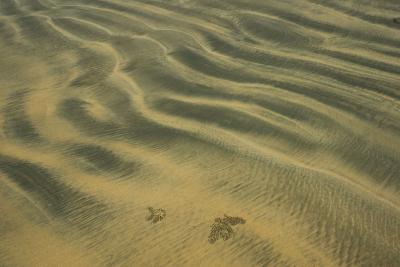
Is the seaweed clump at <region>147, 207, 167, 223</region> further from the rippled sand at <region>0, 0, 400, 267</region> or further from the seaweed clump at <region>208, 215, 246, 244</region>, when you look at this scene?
the seaweed clump at <region>208, 215, 246, 244</region>

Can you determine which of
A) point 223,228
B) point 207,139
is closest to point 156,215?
point 223,228

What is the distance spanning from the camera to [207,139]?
2.28 metres

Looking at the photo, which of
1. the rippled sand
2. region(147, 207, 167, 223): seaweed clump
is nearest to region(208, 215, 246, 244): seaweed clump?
the rippled sand

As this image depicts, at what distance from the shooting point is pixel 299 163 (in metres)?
2.06

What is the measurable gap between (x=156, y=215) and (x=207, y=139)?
0.57 meters

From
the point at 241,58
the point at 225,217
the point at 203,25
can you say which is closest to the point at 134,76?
the point at 241,58

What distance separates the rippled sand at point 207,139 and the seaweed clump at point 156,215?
12 mm

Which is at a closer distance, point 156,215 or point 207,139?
point 156,215

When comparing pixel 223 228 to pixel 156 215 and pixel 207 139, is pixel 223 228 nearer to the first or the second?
pixel 156 215

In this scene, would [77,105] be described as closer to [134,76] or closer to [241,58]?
[134,76]

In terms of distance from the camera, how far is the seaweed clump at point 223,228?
5.59ft

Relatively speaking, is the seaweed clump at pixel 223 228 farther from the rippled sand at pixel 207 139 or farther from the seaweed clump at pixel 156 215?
the seaweed clump at pixel 156 215

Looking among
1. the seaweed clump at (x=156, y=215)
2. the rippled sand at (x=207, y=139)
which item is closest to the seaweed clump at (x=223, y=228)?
the rippled sand at (x=207, y=139)

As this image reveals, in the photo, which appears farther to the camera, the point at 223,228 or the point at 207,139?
the point at 207,139
